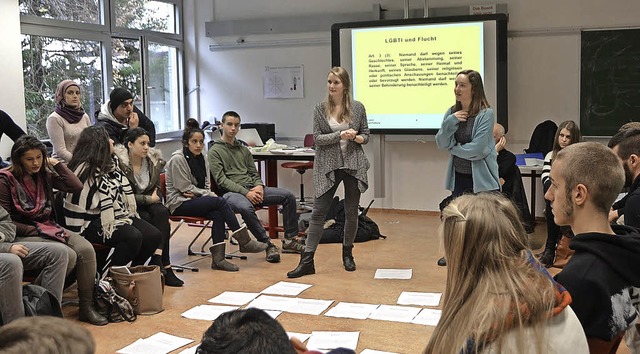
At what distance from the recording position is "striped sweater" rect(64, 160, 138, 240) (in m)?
4.16

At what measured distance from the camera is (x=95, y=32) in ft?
23.1

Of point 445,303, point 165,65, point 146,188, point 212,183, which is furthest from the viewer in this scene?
point 165,65

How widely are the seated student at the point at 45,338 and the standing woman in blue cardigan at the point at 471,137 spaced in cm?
372

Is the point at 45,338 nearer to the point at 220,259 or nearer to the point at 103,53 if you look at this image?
the point at 220,259

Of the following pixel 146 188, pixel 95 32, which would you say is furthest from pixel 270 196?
pixel 95 32

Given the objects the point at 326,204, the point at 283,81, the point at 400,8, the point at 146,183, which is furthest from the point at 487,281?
the point at 283,81

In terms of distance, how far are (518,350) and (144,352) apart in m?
2.43

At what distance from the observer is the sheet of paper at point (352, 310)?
3904 mm

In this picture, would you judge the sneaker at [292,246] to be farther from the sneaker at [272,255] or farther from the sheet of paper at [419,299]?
the sheet of paper at [419,299]

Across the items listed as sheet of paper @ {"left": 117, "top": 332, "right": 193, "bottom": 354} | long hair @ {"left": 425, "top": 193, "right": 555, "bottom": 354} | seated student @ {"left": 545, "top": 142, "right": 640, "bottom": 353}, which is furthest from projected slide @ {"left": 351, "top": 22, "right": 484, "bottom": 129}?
long hair @ {"left": 425, "top": 193, "right": 555, "bottom": 354}

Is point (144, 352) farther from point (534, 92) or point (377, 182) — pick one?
point (534, 92)

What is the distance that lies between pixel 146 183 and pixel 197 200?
47 centimetres

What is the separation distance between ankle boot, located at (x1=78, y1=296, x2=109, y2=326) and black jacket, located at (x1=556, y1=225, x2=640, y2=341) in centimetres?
291

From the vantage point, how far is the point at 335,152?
185 inches
